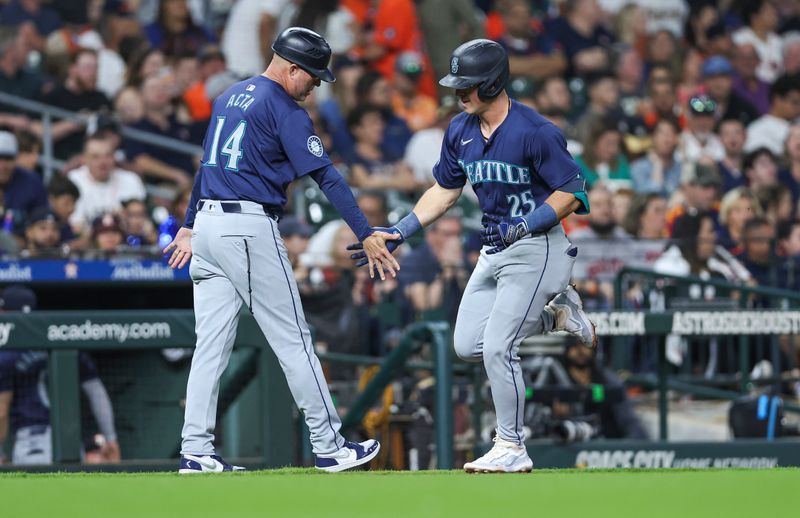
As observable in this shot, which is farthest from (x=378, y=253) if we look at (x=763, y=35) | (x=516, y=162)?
(x=763, y=35)

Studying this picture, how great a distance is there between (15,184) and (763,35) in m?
10.0

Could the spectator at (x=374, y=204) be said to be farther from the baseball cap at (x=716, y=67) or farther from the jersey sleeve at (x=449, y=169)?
the baseball cap at (x=716, y=67)

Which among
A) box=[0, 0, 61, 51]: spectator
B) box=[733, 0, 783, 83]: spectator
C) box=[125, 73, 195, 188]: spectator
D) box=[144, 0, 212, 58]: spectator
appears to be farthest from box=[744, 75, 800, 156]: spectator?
box=[0, 0, 61, 51]: spectator

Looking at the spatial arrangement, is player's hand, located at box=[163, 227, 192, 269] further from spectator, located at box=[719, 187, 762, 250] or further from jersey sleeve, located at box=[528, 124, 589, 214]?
spectator, located at box=[719, 187, 762, 250]

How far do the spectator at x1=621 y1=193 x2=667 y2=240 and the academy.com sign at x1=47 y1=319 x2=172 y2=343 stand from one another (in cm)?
593

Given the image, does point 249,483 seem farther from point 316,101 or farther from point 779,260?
point 316,101

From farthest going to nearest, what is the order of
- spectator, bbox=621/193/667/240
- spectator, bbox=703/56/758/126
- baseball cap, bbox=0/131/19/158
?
spectator, bbox=703/56/758/126, spectator, bbox=621/193/667/240, baseball cap, bbox=0/131/19/158

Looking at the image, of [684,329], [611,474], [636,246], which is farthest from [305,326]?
[636,246]

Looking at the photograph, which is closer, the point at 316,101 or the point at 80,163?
the point at 80,163

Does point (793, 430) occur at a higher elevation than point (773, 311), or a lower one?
lower

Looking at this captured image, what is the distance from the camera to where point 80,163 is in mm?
12594

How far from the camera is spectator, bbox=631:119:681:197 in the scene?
1517 cm

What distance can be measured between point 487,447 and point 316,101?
5761mm

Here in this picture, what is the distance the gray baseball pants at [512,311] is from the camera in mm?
6645
